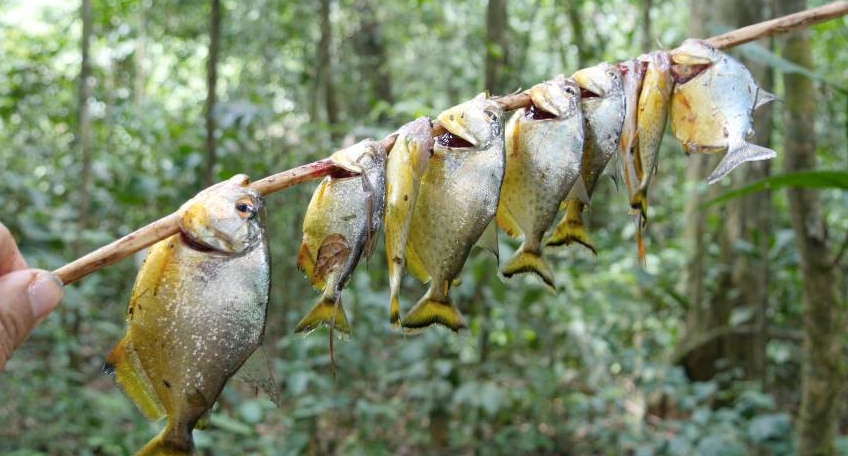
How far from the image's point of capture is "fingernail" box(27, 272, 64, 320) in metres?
1.12

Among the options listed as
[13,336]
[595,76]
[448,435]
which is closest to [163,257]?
[13,336]

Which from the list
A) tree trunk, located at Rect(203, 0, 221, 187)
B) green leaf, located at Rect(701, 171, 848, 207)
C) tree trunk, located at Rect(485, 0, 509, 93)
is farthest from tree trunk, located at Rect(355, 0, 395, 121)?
green leaf, located at Rect(701, 171, 848, 207)

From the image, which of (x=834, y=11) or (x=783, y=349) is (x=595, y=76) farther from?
(x=783, y=349)

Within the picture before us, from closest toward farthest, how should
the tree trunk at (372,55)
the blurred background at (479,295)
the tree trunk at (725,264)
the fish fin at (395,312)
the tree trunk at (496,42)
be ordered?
the fish fin at (395,312) → the blurred background at (479,295) → the tree trunk at (496,42) → the tree trunk at (725,264) → the tree trunk at (372,55)

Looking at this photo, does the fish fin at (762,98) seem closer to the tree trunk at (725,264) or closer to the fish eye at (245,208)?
the fish eye at (245,208)

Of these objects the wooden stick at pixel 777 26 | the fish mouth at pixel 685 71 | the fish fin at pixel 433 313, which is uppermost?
the wooden stick at pixel 777 26

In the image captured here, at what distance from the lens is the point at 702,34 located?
6520mm

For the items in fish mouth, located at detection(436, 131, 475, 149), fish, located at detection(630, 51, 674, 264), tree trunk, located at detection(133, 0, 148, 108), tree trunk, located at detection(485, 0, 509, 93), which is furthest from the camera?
tree trunk, located at detection(133, 0, 148, 108)

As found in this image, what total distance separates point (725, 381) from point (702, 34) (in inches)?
123

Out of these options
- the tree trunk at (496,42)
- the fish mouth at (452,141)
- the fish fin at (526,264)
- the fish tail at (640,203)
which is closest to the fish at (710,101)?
the fish tail at (640,203)

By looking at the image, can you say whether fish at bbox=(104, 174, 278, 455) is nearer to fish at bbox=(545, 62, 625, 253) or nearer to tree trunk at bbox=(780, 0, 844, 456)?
fish at bbox=(545, 62, 625, 253)

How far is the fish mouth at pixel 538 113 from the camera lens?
50.7 inches

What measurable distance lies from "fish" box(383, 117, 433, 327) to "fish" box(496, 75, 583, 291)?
8.2 inches

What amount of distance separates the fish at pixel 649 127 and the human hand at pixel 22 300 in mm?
1003
